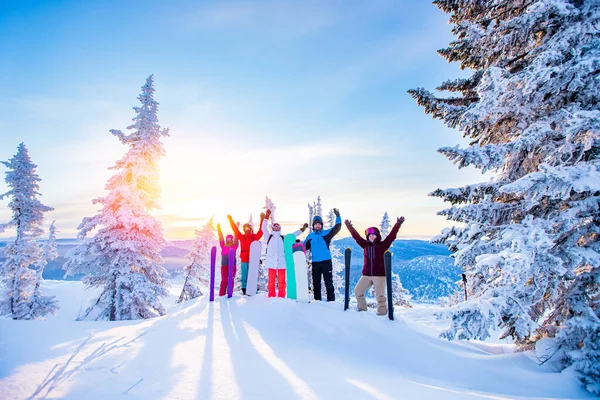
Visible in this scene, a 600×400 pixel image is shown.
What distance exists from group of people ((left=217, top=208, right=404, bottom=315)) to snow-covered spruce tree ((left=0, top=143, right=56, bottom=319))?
17352mm

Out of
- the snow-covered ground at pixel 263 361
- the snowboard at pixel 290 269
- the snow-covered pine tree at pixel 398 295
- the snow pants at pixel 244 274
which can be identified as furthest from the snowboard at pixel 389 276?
the snow-covered pine tree at pixel 398 295

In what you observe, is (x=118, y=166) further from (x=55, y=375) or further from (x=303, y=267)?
(x=55, y=375)

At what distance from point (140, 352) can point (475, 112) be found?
24.4 feet

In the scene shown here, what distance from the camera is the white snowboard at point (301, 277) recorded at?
8375 mm

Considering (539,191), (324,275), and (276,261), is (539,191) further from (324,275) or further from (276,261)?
(276,261)

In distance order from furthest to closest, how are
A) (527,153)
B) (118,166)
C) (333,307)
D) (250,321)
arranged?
1. (118,166)
2. (333,307)
3. (250,321)
4. (527,153)

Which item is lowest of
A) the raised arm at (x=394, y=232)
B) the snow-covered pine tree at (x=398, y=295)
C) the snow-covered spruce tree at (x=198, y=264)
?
the snow-covered pine tree at (x=398, y=295)

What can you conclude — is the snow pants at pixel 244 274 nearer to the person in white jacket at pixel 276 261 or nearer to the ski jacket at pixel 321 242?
the person in white jacket at pixel 276 261

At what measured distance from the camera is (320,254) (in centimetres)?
875

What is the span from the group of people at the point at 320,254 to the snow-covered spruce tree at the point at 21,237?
56.9 ft

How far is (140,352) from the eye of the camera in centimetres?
443

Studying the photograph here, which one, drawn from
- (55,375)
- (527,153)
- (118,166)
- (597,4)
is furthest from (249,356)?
(118,166)

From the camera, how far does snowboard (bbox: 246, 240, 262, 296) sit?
32.0ft

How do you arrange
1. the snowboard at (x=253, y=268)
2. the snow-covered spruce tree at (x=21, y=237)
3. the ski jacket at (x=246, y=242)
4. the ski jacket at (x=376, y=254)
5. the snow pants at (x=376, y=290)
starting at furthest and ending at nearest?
the snow-covered spruce tree at (x=21, y=237), the ski jacket at (x=246, y=242), the snowboard at (x=253, y=268), the ski jacket at (x=376, y=254), the snow pants at (x=376, y=290)
